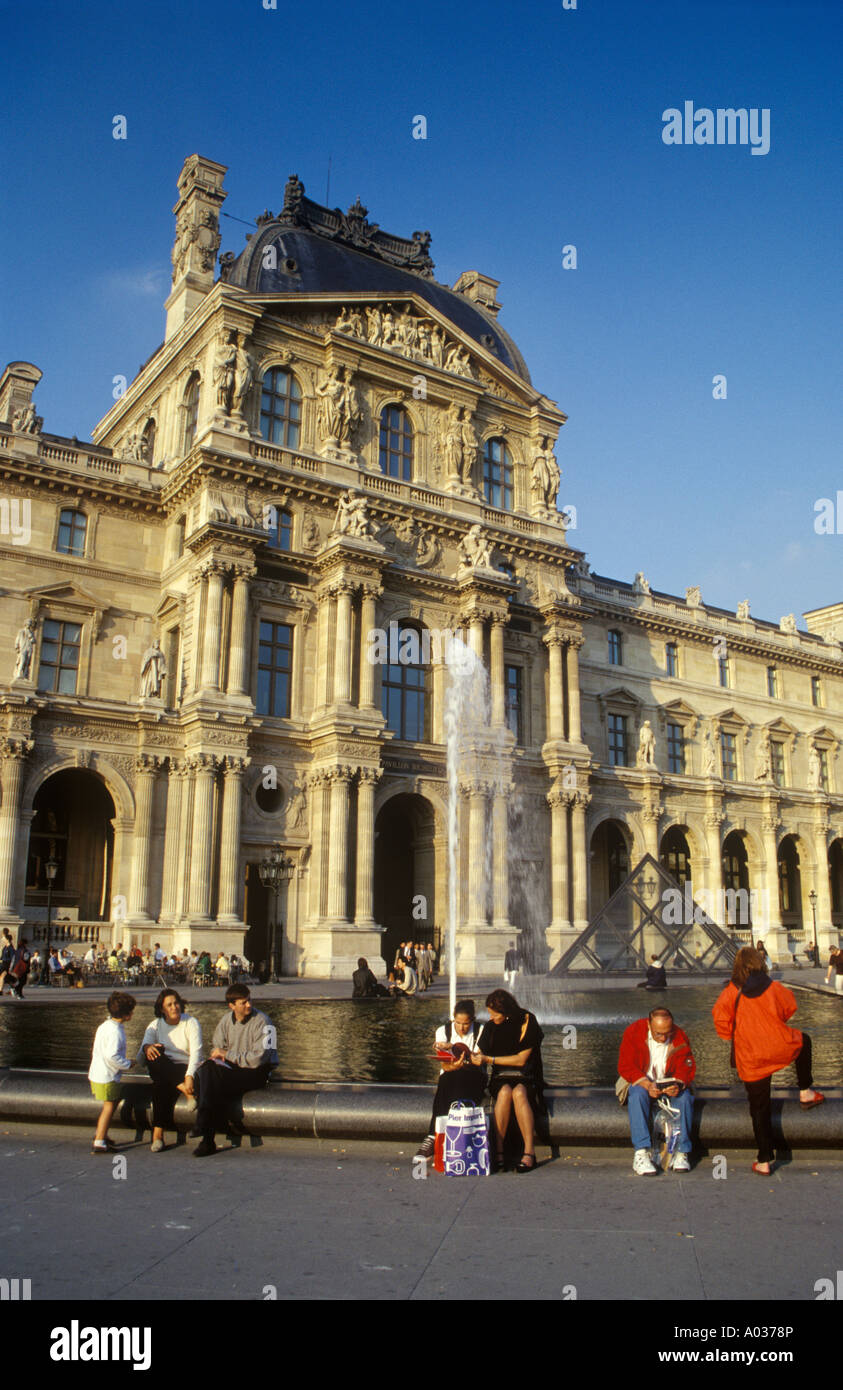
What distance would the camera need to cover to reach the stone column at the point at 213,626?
3366 cm

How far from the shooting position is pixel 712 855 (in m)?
50.4

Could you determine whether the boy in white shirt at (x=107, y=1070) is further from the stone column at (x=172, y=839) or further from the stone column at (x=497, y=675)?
the stone column at (x=497, y=675)

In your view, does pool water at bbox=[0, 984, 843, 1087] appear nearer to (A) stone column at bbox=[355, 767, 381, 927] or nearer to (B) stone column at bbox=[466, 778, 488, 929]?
(A) stone column at bbox=[355, 767, 381, 927]

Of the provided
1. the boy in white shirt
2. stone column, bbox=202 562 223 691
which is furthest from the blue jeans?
stone column, bbox=202 562 223 691

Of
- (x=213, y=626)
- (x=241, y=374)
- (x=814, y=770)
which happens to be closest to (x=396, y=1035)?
(x=213, y=626)

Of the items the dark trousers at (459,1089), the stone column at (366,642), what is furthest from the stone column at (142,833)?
the dark trousers at (459,1089)

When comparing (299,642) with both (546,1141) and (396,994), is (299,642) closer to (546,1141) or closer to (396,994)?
(396,994)

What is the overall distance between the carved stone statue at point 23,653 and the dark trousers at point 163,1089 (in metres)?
24.6

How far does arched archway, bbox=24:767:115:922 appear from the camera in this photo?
1366 inches

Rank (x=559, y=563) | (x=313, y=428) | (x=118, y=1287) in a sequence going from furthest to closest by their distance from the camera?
(x=559, y=563), (x=313, y=428), (x=118, y=1287)

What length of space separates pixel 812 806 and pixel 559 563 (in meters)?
21.8

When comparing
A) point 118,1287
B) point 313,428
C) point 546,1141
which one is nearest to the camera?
point 118,1287

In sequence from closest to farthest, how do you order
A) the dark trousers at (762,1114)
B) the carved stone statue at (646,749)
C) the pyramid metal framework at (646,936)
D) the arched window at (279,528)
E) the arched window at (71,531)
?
the dark trousers at (762,1114) < the pyramid metal framework at (646,936) < the arched window at (71,531) < the arched window at (279,528) < the carved stone statue at (646,749)
